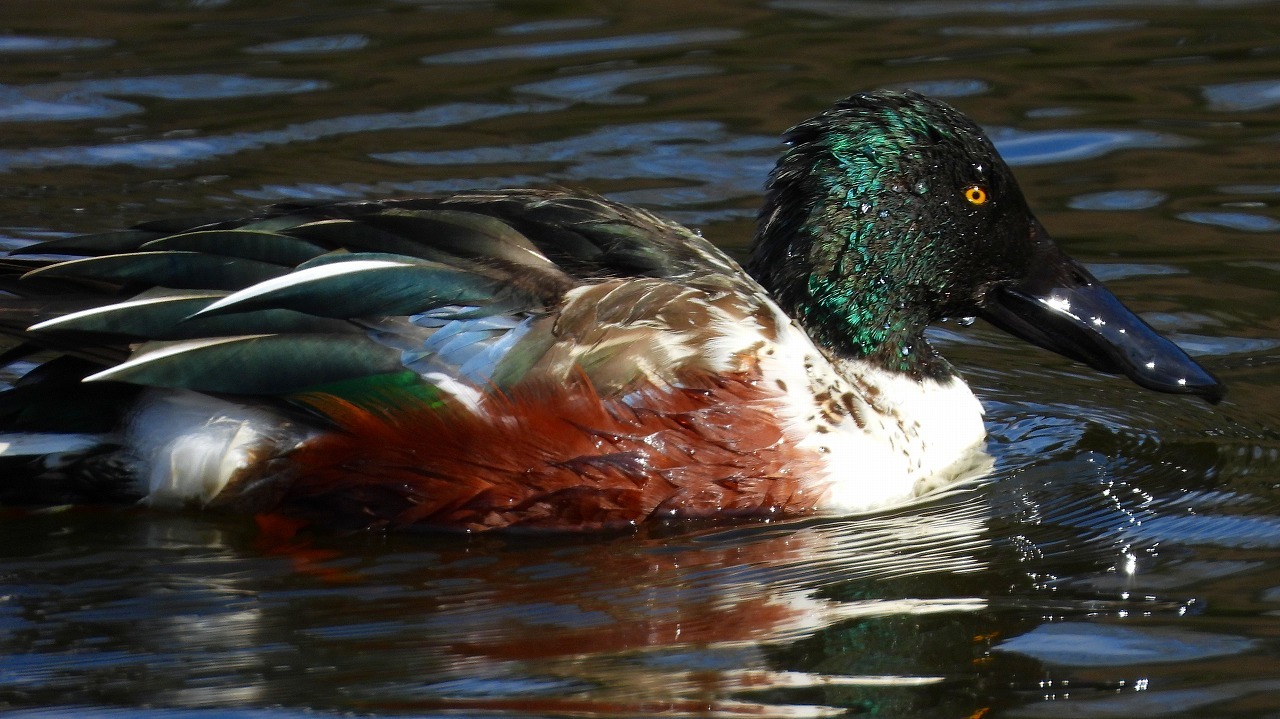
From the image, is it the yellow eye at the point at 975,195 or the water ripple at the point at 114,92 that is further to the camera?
the water ripple at the point at 114,92

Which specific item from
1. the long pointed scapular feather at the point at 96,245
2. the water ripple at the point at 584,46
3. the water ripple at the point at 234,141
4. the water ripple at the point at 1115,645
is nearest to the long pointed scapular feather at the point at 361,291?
the long pointed scapular feather at the point at 96,245

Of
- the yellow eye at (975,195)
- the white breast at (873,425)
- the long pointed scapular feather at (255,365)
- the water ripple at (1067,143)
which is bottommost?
the white breast at (873,425)

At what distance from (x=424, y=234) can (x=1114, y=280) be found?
130 inches

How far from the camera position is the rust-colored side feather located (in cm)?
493

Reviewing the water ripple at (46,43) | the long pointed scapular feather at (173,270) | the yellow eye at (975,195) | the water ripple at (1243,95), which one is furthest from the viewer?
A: the water ripple at (46,43)

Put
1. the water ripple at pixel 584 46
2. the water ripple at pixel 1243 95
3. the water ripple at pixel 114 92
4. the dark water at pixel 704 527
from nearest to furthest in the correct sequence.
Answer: the dark water at pixel 704 527 < the water ripple at pixel 1243 95 < the water ripple at pixel 114 92 < the water ripple at pixel 584 46

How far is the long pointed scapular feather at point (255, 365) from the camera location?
4891 millimetres

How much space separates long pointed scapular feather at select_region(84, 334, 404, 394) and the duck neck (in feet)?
4.47

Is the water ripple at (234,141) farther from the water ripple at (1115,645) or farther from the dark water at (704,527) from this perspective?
the water ripple at (1115,645)

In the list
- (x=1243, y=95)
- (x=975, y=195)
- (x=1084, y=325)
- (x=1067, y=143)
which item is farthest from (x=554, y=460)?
(x=1243, y=95)

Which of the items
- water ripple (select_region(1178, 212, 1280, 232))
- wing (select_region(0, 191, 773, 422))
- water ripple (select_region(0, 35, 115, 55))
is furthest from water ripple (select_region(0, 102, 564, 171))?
wing (select_region(0, 191, 773, 422))

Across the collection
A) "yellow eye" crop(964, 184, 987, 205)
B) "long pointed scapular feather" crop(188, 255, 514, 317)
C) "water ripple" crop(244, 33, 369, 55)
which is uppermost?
"water ripple" crop(244, 33, 369, 55)

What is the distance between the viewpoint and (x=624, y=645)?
13.9 feet

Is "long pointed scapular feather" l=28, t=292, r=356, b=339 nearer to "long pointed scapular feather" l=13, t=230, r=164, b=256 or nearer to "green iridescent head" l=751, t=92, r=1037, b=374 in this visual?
"long pointed scapular feather" l=13, t=230, r=164, b=256
